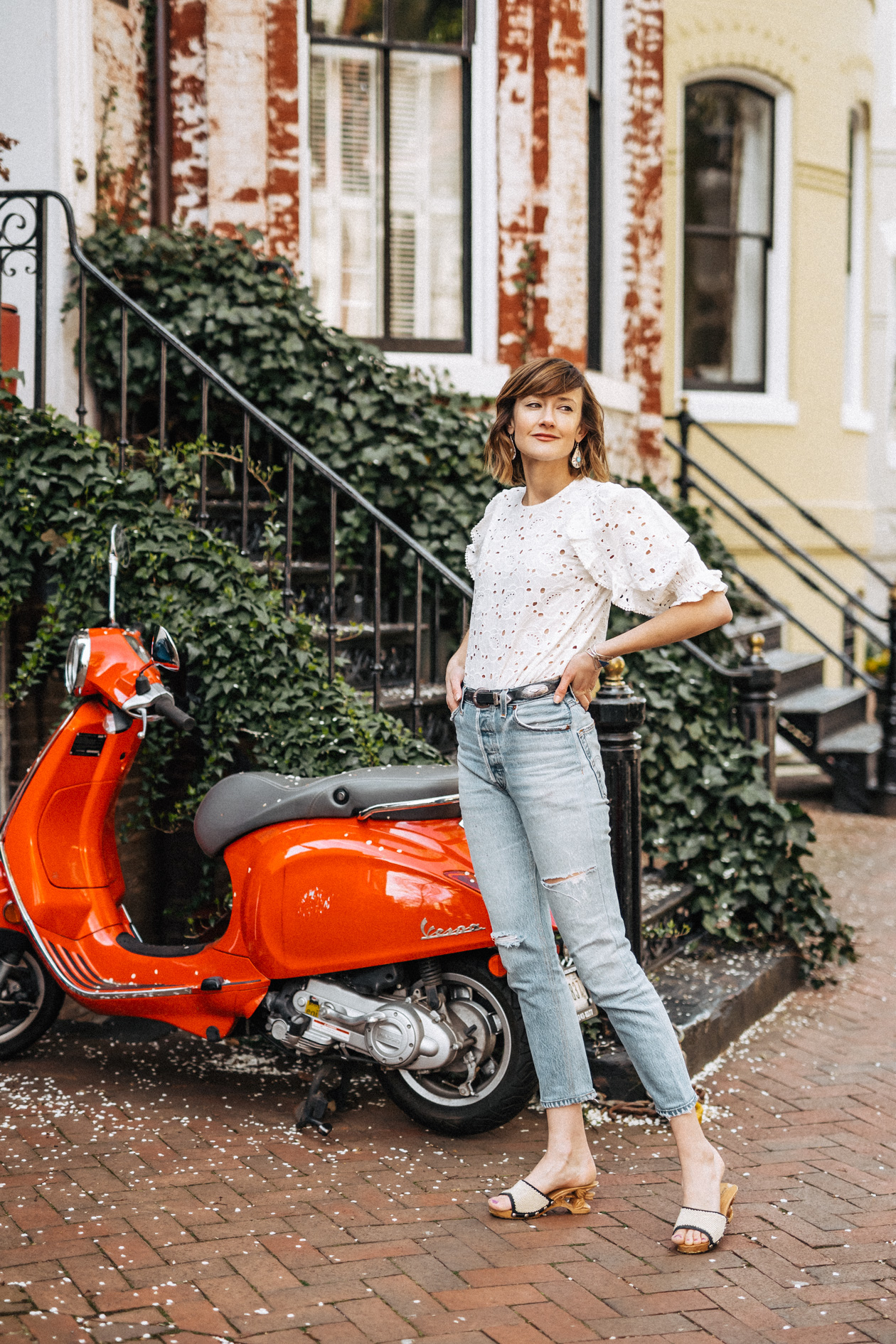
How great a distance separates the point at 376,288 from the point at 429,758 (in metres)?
3.72

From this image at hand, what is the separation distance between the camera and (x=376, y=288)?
7.62 m

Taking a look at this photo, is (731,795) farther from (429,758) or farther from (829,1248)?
(829,1248)

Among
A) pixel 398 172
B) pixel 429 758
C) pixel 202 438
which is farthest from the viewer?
pixel 398 172

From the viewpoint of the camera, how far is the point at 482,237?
763cm

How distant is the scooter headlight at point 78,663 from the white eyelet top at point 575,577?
1445mm

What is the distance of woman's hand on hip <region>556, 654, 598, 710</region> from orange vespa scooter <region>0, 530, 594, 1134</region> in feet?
2.63

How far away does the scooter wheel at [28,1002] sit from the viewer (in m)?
4.39

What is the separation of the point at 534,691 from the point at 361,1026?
3.96ft

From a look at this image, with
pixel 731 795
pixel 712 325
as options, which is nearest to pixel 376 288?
pixel 731 795

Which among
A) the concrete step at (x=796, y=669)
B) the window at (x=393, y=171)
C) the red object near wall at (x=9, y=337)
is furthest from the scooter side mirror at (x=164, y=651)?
the concrete step at (x=796, y=669)

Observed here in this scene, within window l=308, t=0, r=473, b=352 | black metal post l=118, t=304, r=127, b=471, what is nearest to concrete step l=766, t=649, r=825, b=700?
window l=308, t=0, r=473, b=352

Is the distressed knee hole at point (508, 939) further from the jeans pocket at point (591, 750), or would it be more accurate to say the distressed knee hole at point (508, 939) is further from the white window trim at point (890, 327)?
the white window trim at point (890, 327)

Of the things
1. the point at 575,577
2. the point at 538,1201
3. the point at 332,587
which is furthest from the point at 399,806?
the point at 332,587

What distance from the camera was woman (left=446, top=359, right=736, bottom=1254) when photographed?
10.3ft
